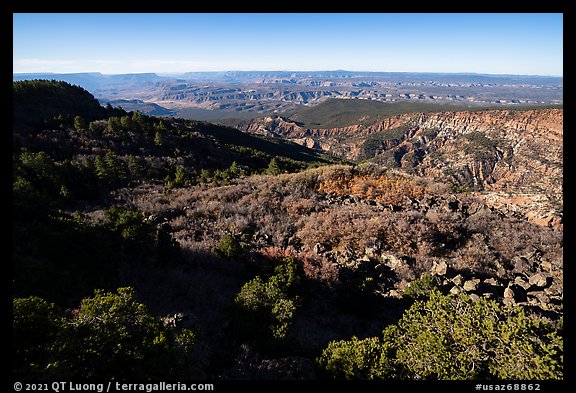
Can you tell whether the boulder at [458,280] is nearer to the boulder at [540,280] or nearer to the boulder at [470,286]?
the boulder at [470,286]

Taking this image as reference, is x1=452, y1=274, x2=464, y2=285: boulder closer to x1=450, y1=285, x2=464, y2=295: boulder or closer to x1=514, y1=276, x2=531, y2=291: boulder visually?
x1=450, y1=285, x2=464, y2=295: boulder

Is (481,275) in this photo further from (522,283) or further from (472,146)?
(472,146)

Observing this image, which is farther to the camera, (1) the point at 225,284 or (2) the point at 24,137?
(2) the point at 24,137

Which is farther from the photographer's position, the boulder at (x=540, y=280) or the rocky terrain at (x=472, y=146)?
the rocky terrain at (x=472, y=146)

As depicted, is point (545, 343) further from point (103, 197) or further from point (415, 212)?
point (103, 197)

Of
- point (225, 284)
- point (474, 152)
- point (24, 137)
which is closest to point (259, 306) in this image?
point (225, 284)

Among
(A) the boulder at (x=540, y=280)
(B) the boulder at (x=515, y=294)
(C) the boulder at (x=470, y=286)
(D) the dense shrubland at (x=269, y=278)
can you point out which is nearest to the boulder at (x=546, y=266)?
(D) the dense shrubland at (x=269, y=278)

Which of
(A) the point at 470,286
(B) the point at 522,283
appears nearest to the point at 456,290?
(A) the point at 470,286

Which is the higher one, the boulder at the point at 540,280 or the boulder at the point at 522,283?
the boulder at the point at 540,280
